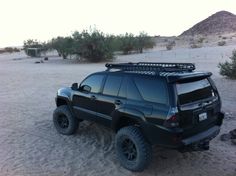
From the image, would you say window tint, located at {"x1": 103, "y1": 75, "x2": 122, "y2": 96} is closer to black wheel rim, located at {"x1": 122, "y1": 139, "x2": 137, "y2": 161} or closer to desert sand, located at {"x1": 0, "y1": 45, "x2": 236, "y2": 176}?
black wheel rim, located at {"x1": 122, "y1": 139, "x2": 137, "y2": 161}

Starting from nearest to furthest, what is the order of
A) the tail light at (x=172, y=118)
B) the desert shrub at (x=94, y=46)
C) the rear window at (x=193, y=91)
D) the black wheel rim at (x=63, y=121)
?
the tail light at (x=172, y=118), the rear window at (x=193, y=91), the black wheel rim at (x=63, y=121), the desert shrub at (x=94, y=46)

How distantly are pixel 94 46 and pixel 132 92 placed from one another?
2729 cm

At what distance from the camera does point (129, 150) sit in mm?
5824

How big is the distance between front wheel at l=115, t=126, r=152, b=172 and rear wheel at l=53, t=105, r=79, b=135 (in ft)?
6.32

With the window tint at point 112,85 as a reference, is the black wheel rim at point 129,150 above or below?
below

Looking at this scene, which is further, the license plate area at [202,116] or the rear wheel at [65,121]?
the rear wheel at [65,121]

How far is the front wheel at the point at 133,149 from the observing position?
5.45 metres

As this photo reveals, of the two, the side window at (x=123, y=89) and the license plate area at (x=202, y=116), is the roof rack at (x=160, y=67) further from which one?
the license plate area at (x=202, y=116)

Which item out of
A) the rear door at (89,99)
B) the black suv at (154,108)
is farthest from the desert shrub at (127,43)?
the black suv at (154,108)

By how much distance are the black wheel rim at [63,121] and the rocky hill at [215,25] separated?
3965 inches

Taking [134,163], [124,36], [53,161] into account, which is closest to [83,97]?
[53,161]

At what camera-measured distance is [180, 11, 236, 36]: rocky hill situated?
106m

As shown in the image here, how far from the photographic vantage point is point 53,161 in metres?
6.19

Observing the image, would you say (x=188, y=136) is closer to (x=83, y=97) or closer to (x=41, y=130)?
(x=83, y=97)
